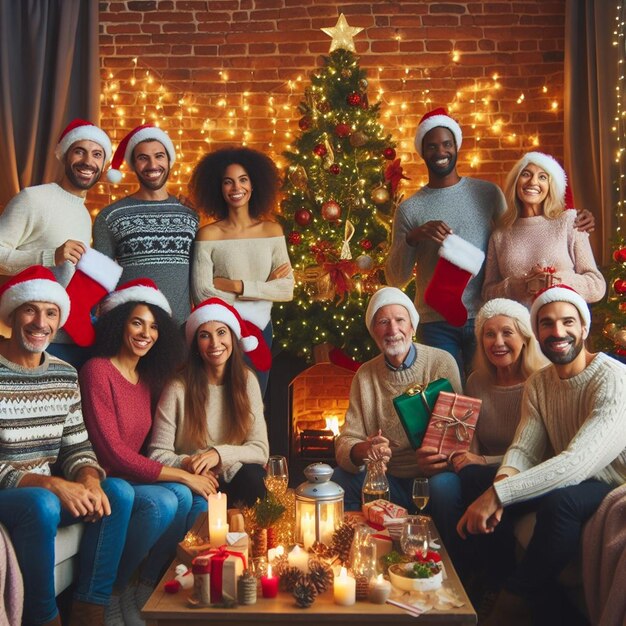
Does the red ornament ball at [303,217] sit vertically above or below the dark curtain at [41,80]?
below

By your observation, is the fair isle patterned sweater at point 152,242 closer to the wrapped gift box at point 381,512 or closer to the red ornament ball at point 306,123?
the wrapped gift box at point 381,512

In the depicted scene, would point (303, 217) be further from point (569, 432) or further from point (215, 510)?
point (215, 510)

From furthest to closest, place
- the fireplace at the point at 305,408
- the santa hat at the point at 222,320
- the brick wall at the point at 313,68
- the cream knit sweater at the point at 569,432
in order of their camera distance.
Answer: the brick wall at the point at 313,68
the fireplace at the point at 305,408
the santa hat at the point at 222,320
the cream knit sweater at the point at 569,432

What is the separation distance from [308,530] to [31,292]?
127cm

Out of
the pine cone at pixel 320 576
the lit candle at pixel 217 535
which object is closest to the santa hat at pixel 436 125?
the lit candle at pixel 217 535

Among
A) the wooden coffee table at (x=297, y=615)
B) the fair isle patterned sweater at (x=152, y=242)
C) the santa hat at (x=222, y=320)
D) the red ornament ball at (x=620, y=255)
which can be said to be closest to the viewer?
the wooden coffee table at (x=297, y=615)

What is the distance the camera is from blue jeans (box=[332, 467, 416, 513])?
322 centimetres

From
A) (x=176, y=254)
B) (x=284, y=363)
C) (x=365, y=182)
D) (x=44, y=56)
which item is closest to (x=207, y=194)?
(x=176, y=254)

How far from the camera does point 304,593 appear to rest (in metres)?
2.12

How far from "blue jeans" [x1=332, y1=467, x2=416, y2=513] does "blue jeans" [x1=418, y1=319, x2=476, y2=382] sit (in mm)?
694

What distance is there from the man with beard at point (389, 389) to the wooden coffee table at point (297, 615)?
3.73 feet

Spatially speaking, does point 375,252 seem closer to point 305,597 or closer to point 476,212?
point 476,212

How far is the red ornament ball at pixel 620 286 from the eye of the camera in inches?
170

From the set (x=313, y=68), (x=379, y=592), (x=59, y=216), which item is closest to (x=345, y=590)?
(x=379, y=592)
